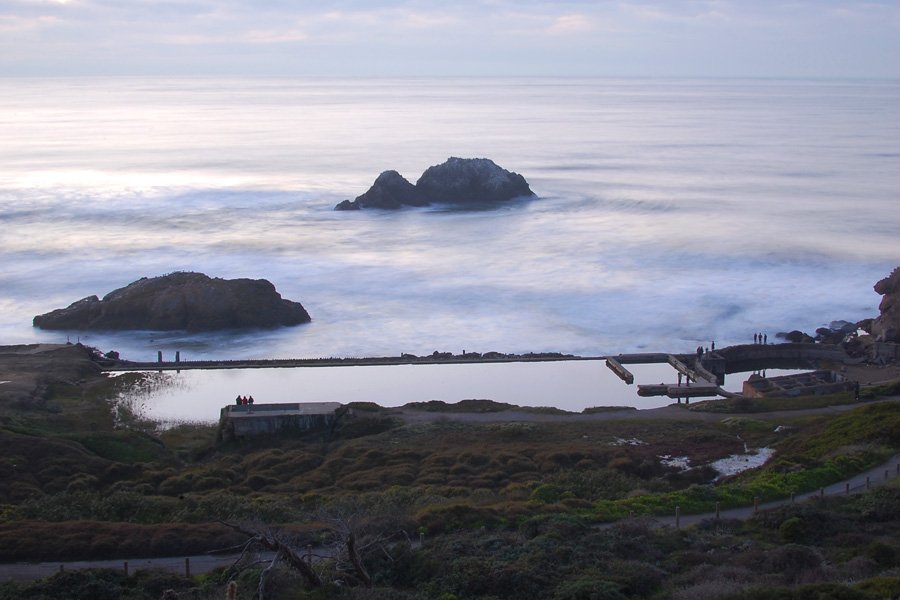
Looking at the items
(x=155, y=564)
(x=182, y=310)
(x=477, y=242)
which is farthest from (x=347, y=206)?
(x=155, y=564)

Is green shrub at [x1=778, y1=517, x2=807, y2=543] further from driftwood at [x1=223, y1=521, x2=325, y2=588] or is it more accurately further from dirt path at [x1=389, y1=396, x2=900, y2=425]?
dirt path at [x1=389, y1=396, x2=900, y2=425]

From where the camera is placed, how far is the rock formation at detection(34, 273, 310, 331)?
4375 cm

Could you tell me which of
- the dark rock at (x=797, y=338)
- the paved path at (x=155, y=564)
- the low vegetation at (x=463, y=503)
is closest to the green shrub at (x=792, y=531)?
the low vegetation at (x=463, y=503)

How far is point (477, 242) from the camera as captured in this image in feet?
219

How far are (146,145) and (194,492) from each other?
133m

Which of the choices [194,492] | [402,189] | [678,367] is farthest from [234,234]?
[194,492]

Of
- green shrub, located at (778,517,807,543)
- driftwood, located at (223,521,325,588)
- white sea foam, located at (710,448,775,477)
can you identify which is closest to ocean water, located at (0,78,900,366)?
white sea foam, located at (710,448,775,477)

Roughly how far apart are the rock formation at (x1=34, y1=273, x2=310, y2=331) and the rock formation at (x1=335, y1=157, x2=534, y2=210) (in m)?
38.8

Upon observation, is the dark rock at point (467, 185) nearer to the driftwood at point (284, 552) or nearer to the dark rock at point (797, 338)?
the dark rock at point (797, 338)

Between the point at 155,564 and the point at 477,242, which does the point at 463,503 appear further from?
the point at 477,242

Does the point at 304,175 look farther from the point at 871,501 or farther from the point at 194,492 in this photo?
the point at 871,501

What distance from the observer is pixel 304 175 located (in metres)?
105

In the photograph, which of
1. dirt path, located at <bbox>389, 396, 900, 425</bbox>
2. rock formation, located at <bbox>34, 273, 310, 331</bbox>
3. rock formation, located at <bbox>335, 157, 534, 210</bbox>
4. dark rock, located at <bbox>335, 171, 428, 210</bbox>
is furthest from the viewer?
rock formation, located at <bbox>335, 157, 534, 210</bbox>

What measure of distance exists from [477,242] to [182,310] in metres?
27.9
